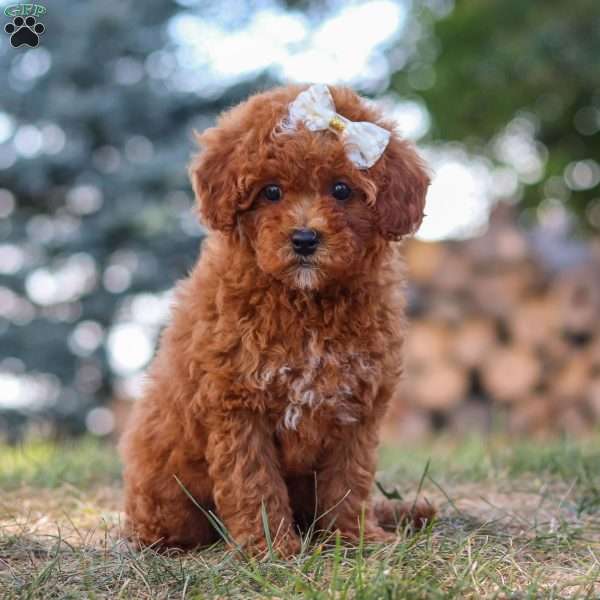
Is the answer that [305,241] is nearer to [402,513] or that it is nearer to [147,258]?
[402,513]

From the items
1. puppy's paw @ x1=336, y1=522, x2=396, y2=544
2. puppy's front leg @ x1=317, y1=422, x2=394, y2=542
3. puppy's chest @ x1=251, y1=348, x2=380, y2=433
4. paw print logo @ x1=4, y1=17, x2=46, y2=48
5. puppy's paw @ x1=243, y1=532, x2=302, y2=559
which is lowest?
puppy's paw @ x1=336, y1=522, x2=396, y2=544

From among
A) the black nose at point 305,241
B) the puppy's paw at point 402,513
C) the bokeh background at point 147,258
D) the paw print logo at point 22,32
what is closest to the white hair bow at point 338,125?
the black nose at point 305,241

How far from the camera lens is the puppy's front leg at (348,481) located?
137 inches

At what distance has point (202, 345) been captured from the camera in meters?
3.41

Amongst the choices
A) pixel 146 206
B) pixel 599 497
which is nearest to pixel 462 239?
pixel 146 206

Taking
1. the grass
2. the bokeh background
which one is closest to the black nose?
the grass

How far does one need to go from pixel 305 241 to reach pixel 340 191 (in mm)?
273

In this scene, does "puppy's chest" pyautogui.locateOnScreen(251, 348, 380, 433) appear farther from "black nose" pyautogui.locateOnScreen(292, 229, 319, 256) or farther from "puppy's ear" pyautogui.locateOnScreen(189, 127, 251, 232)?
"puppy's ear" pyautogui.locateOnScreen(189, 127, 251, 232)

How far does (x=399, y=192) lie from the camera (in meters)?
3.37

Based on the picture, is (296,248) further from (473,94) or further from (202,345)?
(473,94)

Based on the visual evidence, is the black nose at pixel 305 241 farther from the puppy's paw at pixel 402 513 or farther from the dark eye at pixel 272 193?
the puppy's paw at pixel 402 513

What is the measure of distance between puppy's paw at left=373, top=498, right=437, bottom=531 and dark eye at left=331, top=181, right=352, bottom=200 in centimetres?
133

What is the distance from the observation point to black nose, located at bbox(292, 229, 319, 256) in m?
3.14

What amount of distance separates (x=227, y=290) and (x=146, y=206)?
5.95 metres
